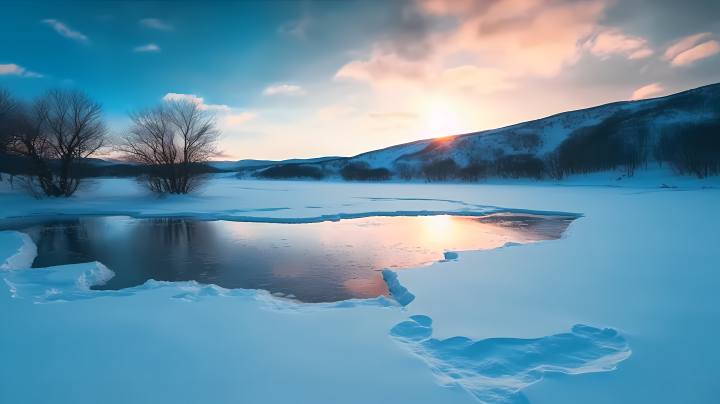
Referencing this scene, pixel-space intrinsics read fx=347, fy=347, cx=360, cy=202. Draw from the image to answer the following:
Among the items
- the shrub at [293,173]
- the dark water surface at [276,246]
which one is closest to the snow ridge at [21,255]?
the dark water surface at [276,246]

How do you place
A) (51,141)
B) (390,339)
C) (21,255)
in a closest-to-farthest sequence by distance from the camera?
(390,339)
(21,255)
(51,141)

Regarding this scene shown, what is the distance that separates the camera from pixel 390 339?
4027mm

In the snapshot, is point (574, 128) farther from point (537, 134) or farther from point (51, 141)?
point (51, 141)

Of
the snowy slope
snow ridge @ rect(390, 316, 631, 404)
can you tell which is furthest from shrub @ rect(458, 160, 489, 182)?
snow ridge @ rect(390, 316, 631, 404)

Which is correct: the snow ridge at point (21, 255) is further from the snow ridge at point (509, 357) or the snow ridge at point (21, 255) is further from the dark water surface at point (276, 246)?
the snow ridge at point (509, 357)

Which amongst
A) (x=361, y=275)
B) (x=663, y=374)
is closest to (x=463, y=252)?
(x=361, y=275)

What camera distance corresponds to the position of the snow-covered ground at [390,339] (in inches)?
120

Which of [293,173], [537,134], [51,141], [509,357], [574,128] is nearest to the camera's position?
[509,357]

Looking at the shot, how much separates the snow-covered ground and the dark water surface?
3.48ft

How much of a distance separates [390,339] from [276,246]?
274 inches

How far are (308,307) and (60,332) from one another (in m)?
3.03

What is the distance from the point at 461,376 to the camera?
128 inches

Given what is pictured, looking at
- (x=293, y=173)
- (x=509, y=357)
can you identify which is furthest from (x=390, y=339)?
(x=293, y=173)

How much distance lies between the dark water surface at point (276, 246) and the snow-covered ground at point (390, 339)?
41.7 inches
